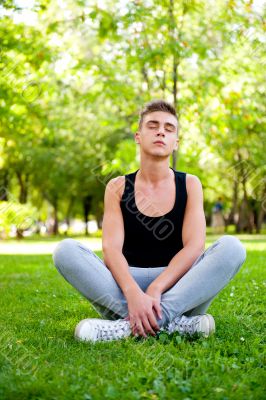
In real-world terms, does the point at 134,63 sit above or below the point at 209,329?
above

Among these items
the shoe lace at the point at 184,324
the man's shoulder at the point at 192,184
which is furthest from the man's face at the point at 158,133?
the shoe lace at the point at 184,324

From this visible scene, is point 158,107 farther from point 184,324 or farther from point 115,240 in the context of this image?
point 184,324

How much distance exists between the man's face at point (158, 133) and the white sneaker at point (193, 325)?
1409 millimetres

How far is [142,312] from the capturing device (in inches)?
167

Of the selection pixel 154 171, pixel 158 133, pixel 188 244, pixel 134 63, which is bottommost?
pixel 188 244

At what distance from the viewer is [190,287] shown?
445cm

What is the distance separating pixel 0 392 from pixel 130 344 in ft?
→ 4.07

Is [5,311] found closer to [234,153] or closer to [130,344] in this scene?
[130,344]

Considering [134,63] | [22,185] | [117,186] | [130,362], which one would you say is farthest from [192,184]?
[22,185]

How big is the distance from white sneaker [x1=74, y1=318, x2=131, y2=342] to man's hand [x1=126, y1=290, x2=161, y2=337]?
0.08 meters

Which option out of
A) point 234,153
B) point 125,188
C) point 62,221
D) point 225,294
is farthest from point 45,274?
point 62,221

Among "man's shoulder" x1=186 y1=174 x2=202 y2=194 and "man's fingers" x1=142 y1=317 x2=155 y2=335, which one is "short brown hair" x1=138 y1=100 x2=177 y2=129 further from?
"man's fingers" x1=142 y1=317 x2=155 y2=335

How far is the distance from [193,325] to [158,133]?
1.63 metres

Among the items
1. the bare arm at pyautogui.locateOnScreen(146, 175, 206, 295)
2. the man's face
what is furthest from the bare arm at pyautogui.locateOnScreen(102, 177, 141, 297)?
the man's face
